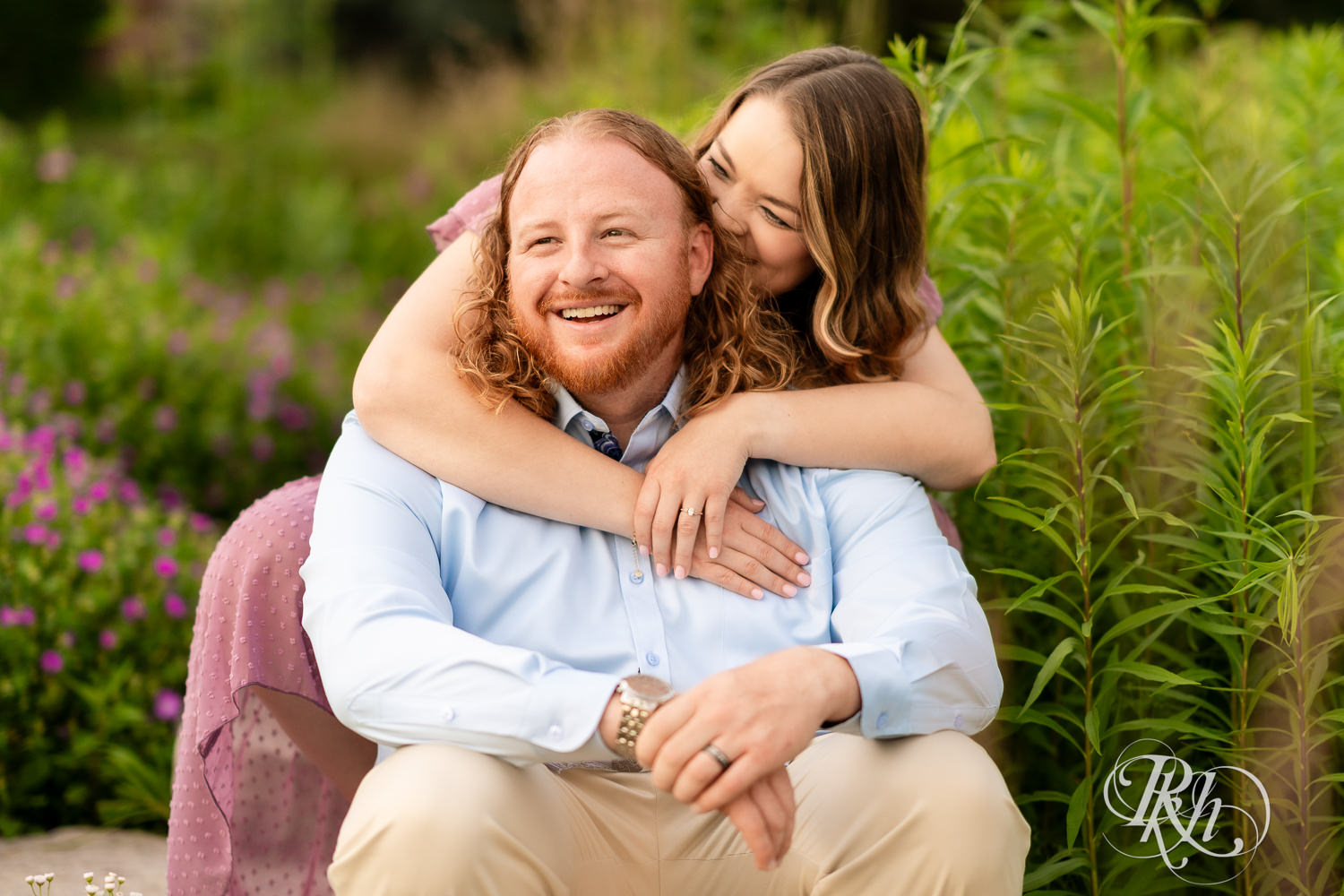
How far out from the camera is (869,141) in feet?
8.23

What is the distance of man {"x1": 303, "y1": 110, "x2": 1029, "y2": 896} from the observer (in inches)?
69.6

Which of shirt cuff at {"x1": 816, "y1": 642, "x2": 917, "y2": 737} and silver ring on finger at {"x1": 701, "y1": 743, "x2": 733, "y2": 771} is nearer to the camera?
silver ring on finger at {"x1": 701, "y1": 743, "x2": 733, "y2": 771}

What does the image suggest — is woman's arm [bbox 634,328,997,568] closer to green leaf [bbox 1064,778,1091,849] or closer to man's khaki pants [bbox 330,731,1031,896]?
man's khaki pants [bbox 330,731,1031,896]

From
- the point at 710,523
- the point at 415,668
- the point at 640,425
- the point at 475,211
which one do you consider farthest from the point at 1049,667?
the point at 475,211

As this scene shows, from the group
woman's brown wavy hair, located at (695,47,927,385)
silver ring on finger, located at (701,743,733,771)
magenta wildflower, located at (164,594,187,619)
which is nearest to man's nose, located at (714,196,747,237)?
woman's brown wavy hair, located at (695,47,927,385)

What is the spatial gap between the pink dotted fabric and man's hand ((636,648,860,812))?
0.86 m

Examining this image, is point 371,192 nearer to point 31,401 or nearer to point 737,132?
point 31,401

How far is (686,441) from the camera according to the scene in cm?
229

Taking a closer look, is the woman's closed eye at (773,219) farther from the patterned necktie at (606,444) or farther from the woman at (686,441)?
the patterned necktie at (606,444)

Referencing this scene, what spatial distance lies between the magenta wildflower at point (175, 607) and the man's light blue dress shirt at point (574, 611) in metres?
1.30

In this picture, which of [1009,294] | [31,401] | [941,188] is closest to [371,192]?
[31,401]

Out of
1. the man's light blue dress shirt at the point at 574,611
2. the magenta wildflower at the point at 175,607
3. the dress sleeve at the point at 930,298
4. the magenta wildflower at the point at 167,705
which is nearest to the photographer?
the man's light blue dress shirt at the point at 574,611

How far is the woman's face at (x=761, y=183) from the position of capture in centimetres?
249

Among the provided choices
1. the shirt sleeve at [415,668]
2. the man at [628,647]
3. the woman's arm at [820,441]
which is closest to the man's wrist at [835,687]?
the man at [628,647]
